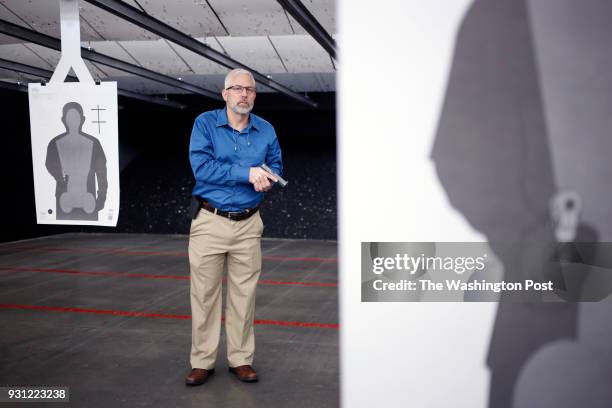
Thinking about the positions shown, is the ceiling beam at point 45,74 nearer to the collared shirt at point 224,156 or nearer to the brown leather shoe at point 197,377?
the collared shirt at point 224,156

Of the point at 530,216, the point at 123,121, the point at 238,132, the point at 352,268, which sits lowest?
the point at 352,268

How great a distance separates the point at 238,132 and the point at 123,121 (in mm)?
8720

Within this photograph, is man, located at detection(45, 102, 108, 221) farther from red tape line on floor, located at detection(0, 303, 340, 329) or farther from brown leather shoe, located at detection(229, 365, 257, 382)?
red tape line on floor, located at detection(0, 303, 340, 329)

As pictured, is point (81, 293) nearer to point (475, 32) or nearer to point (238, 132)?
point (238, 132)

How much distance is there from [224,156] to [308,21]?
8.43 feet

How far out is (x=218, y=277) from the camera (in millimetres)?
2879

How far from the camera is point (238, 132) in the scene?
2.83m

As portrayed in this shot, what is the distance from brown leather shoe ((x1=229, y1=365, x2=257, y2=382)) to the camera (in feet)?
9.75

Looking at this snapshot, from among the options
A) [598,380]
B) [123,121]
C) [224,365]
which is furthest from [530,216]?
[123,121]

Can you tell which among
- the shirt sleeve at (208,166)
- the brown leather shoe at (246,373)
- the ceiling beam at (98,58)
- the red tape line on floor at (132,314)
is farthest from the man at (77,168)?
the ceiling beam at (98,58)

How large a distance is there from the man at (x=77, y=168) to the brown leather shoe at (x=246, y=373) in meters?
1.12

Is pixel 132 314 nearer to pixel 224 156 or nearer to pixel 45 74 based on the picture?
pixel 224 156

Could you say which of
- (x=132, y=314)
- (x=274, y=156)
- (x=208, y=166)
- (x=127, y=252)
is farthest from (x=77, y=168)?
(x=127, y=252)

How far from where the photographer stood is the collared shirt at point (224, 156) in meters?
2.69
